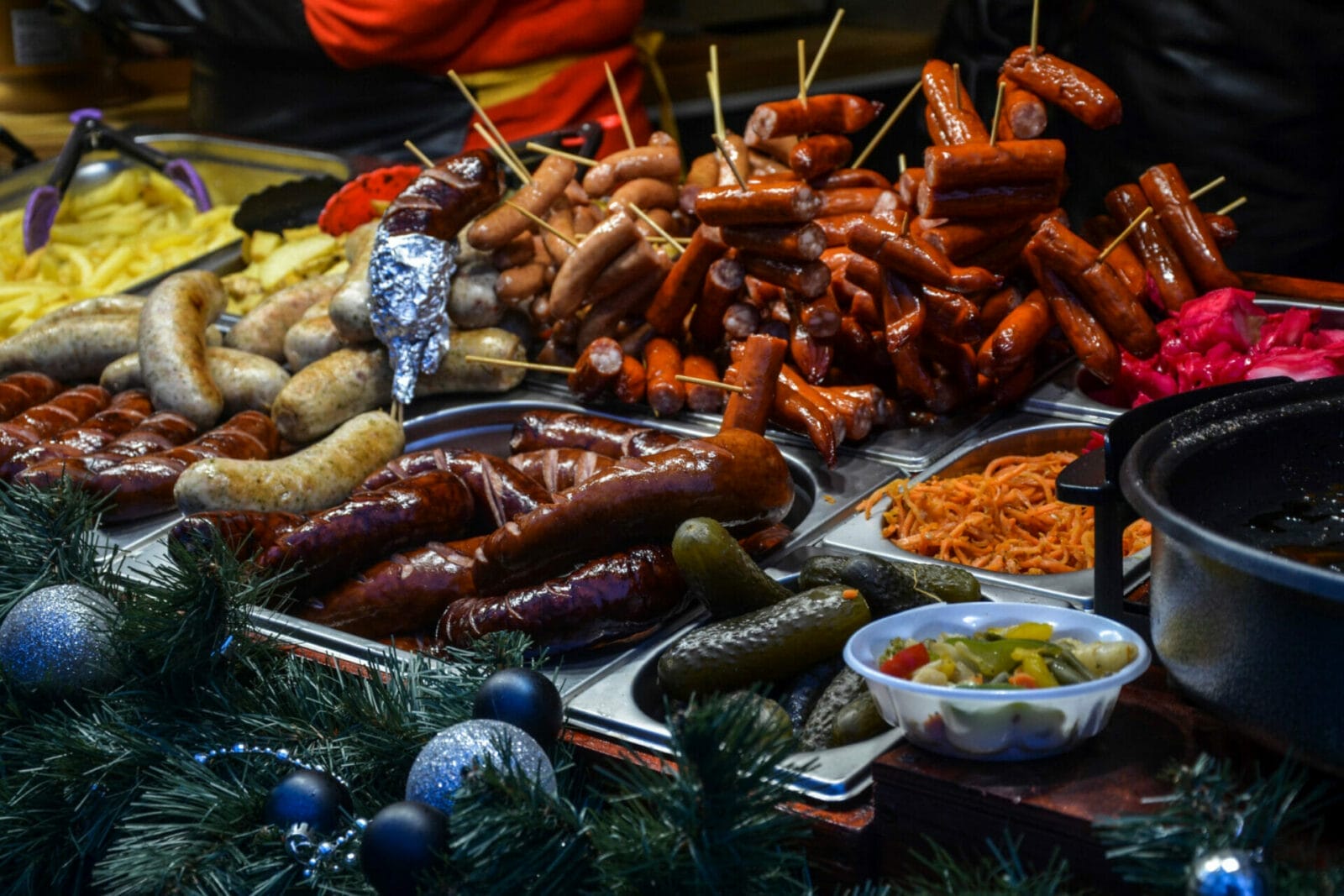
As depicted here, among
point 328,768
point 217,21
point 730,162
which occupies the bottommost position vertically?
point 328,768

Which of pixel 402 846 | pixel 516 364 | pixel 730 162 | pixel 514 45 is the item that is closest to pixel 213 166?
pixel 514 45

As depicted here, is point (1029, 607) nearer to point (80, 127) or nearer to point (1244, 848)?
point (1244, 848)

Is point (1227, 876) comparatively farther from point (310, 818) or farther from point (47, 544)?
point (47, 544)

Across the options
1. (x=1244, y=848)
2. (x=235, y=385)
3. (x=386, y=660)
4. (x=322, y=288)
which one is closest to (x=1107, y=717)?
(x=1244, y=848)

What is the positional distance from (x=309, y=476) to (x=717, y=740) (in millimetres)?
1700

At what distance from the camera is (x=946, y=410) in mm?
2811

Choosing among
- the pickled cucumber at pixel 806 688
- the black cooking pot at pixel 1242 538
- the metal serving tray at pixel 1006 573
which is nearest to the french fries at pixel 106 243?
the metal serving tray at pixel 1006 573

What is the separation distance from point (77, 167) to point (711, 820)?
4.96 m

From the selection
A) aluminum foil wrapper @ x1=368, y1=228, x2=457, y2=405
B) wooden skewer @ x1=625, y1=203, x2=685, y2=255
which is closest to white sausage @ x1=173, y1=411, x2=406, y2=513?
aluminum foil wrapper @ x1=368, y1=228, x2=457, y2=405

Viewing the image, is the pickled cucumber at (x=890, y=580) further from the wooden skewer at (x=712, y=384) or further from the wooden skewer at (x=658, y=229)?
the wooden skewer at (x=658, y=229)

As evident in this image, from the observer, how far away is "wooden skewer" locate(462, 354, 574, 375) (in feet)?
10.2

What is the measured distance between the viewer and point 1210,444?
1512mm

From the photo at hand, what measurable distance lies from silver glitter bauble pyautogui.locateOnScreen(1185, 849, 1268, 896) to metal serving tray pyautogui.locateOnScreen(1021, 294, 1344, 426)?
1677 millimetres

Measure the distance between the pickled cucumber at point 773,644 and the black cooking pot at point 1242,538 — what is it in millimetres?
358
